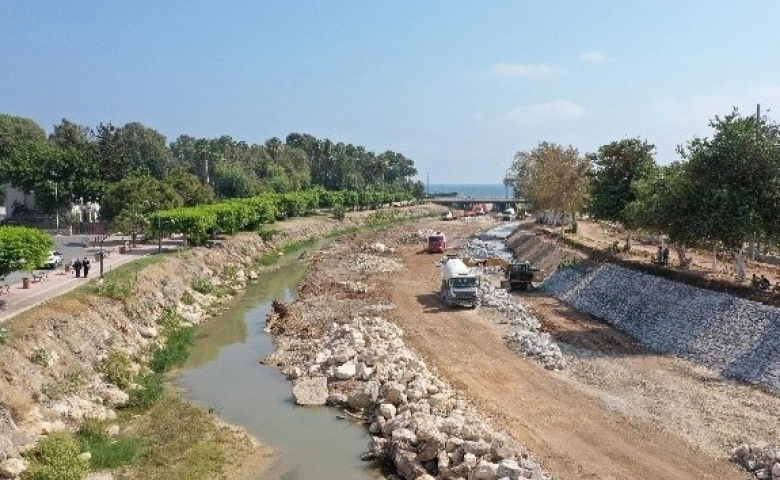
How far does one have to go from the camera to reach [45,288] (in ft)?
129

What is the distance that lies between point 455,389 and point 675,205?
752 inches

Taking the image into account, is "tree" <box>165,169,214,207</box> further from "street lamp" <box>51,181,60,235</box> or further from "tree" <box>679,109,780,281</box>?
"tree" <box>679,109,780,281</box>

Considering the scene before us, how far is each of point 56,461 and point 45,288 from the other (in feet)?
71.6

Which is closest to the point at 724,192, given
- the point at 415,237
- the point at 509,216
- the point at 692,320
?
the point at 692,320

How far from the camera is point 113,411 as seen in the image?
88.0 feet

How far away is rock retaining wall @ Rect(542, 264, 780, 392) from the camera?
30.0m

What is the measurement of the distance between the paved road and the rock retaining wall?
31528 mm

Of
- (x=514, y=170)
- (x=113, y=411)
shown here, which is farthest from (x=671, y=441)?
(x=514, y=170)

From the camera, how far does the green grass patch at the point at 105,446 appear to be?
72.9 feet

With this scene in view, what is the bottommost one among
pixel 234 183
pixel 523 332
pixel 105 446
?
pixel 105 446

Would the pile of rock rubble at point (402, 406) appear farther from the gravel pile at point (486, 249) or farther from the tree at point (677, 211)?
the gravel pile at point (486, 249)

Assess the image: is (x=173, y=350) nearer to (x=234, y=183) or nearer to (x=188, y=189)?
(x=188, y=189)

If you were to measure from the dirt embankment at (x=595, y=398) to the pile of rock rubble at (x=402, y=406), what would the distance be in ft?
4.35

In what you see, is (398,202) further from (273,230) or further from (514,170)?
(273,230)
